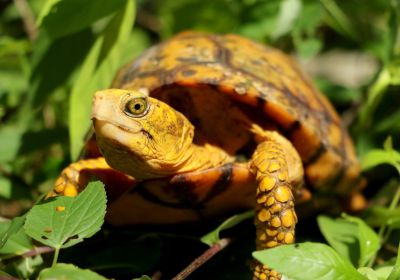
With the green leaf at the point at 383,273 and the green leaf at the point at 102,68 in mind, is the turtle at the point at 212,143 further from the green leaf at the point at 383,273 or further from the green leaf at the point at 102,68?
the green leaf at the point at 383,273

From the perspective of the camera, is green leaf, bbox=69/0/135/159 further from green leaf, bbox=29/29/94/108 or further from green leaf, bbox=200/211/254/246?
green leaf, bbox=200/211/254/246

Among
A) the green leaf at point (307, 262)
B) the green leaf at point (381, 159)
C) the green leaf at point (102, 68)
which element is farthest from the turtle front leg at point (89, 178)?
the green leaf at point (381, 159)

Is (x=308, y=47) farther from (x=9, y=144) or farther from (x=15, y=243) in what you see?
(x=15, y=243)

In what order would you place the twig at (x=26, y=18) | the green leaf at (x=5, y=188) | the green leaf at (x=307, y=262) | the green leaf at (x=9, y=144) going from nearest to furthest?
the green leaf at (x=307, y=262) < the green leaf at (x=5, y=188) < the green leaf at (x=9, y=144) < the twig at (x=26, y=18)

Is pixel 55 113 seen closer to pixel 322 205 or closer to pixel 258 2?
pixel 258 2

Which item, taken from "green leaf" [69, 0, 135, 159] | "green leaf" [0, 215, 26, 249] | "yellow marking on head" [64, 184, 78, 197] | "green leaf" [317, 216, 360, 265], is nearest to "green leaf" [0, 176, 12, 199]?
"green leaf" [69, 0, 135, 159]

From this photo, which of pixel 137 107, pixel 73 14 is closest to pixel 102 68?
pixel 73 14
